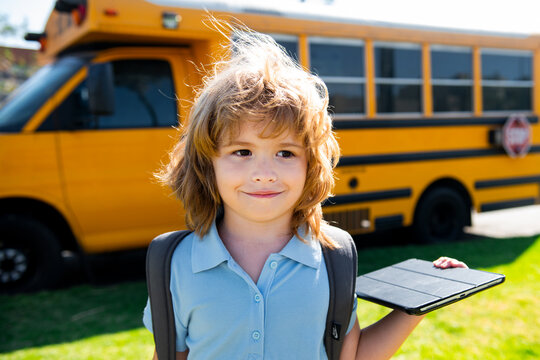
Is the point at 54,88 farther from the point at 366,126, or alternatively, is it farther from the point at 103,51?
the point at 366,126

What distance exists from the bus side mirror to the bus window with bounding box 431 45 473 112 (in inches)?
125

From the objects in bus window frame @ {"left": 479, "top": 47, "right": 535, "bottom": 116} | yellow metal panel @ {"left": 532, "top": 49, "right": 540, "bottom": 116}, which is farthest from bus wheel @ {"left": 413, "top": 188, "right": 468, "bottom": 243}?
yellow metal panel @ {"left": 532, "top": 49, "right": 540, "bottom": 116}

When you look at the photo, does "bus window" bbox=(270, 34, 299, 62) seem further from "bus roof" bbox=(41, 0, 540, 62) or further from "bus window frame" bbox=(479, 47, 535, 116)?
"bus window frame" bbox=(479, 47, 535, 116)

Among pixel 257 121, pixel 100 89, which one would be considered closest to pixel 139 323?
pixel 100 89

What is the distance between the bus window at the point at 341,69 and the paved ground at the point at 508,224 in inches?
101

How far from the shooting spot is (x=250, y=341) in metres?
1.18

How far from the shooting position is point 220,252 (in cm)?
124

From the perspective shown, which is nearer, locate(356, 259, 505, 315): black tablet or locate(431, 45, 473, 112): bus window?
locate(356, 259, 505, 315): black tablet

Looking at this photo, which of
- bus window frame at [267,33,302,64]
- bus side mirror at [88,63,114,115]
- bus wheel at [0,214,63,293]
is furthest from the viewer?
bus window frame at [267,33,302,64]

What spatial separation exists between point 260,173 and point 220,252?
22 centimetres

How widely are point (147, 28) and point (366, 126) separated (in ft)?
7.05

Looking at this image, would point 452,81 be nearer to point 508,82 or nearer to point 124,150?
point 508,82

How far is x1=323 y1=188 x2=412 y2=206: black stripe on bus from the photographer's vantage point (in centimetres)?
475

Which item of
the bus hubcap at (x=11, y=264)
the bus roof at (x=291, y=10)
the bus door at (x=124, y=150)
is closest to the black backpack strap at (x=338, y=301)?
the bus door at (x=124, y=150)
